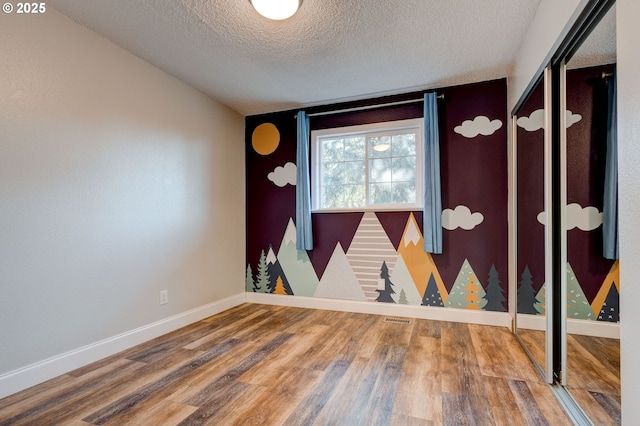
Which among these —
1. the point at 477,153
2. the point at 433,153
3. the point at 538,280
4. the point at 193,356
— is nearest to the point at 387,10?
the point at 433,153

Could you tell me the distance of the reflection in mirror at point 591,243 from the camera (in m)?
1.20

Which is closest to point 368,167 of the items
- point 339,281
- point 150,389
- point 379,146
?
A: point 379,146

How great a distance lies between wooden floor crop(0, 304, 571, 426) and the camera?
5.03ft

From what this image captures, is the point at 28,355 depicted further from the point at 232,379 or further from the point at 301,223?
the point at 301,223

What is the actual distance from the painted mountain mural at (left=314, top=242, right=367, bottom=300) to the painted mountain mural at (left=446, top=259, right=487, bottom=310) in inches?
36.0

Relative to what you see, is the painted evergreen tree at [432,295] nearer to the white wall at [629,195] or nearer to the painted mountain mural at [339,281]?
the painted mountain mural at [339,281]

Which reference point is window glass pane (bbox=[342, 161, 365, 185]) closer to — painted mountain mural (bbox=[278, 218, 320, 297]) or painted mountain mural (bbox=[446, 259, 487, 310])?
painted mountain mural (bbox=[278, 218, 320, 297])

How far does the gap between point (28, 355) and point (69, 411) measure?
0.56m

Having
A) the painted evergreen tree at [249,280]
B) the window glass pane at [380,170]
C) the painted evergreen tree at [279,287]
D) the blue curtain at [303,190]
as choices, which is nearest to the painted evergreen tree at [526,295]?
the window glass pane at [380,170]

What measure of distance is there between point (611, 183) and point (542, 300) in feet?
3.32

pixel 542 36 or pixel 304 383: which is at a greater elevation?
pixel 542 36

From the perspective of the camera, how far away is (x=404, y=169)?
3266 millimetres

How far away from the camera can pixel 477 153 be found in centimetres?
298

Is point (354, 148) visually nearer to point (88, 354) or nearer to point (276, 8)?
point (276, 8)
